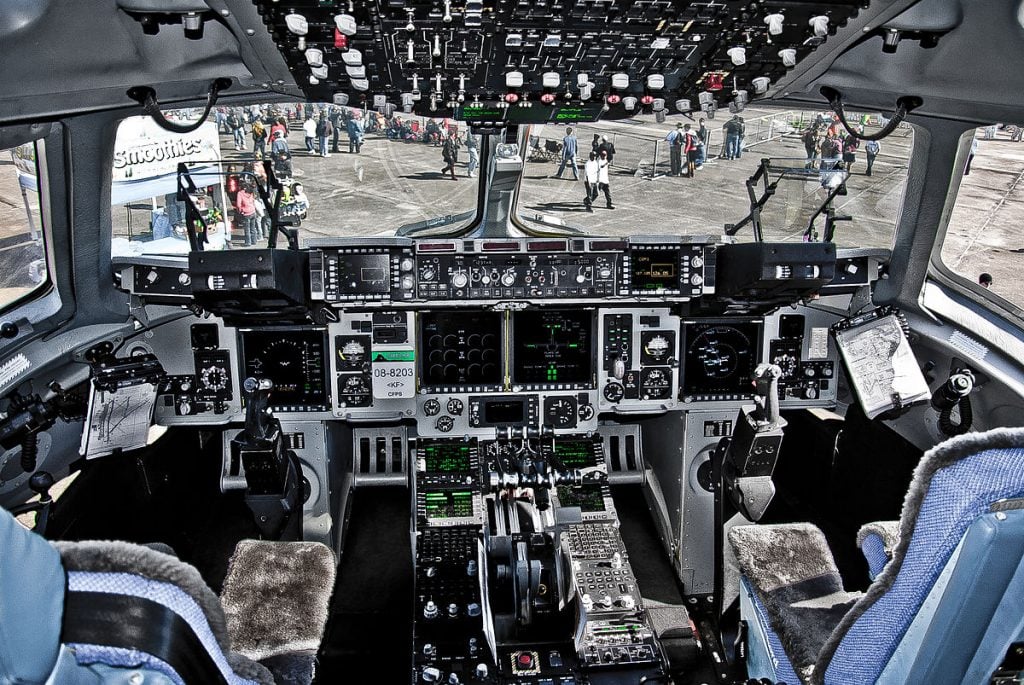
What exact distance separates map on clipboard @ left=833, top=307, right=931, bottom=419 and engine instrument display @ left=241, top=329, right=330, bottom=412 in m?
3.06

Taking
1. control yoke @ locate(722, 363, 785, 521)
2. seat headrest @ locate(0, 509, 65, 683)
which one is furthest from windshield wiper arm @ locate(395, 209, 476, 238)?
seat headrest @ locate(0, 509, 65, 683)

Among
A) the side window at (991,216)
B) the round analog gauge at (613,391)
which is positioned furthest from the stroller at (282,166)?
the side window at (991,216)

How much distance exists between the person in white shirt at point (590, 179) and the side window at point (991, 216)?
202cm

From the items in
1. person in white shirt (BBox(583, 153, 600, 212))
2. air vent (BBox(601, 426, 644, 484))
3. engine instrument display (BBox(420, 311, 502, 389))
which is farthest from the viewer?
air vent (BBox(601, 426, 644, 484))

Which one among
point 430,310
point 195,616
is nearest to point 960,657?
point 195,616

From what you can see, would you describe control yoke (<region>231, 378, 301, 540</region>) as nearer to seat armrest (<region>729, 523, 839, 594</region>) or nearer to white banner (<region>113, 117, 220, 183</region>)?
white banner (<region>113, 117, 220, 183</region>)

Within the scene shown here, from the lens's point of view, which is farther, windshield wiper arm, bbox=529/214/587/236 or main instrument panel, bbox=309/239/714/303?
windshield wiper arm, bbox=529/214/587/236

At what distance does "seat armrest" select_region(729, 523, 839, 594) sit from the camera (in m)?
2.71

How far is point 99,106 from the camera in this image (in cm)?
341

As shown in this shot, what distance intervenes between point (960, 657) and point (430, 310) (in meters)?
3.41

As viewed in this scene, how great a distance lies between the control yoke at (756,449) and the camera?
3.88 m

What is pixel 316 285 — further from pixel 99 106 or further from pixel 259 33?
pixel 259 33

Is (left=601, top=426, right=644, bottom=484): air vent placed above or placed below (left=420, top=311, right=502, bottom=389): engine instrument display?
below

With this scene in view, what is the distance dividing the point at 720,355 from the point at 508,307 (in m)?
1.37
